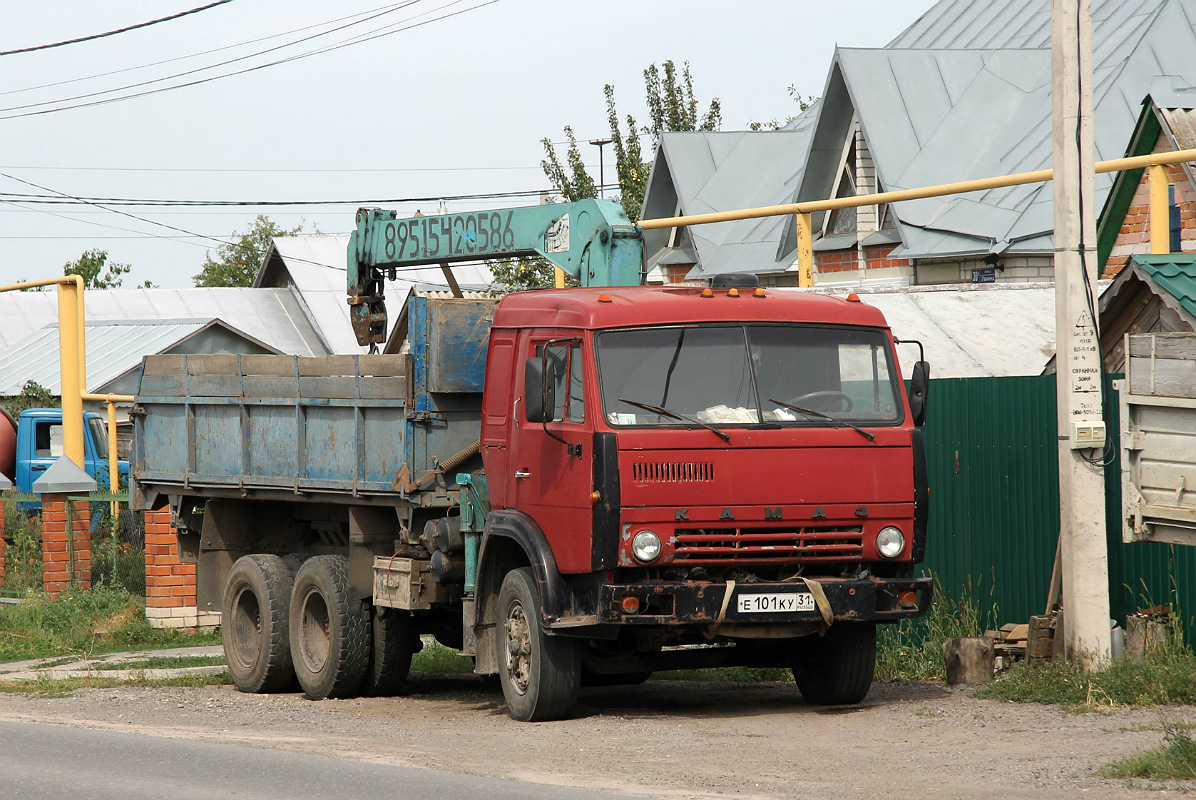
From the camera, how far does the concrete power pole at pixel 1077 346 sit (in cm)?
940

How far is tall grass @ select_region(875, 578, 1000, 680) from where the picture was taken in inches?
435

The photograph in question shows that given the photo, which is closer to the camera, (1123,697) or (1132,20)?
(1123,697)

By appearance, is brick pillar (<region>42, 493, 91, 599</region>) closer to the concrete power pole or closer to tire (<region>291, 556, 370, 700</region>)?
tire (<region>291, 556, 370, 700</region>)

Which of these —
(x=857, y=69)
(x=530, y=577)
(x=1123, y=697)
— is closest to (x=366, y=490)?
(x=530, y=577)

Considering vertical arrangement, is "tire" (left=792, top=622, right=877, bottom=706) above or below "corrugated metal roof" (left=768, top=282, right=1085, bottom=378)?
below

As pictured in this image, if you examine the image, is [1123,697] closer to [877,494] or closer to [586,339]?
[877,494]

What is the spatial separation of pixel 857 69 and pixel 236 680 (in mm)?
14874

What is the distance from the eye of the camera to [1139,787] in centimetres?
669

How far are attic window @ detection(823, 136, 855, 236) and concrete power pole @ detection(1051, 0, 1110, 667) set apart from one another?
43.7 feet

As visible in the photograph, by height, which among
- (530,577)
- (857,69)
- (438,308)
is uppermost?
(857,69)

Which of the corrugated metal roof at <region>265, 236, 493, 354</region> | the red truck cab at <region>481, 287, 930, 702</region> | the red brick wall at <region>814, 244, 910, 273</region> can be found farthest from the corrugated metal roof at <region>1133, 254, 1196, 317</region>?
the corrugated metal roof at <region>265, 236, 493, 354</region>

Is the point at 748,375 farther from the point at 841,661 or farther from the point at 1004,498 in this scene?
the point at 1004,498

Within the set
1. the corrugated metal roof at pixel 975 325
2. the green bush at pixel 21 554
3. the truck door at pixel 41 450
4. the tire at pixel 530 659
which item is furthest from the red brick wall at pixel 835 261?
the tire at pixel 530 659

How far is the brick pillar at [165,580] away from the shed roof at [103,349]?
18.2 meters
